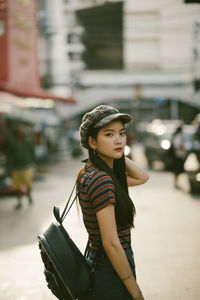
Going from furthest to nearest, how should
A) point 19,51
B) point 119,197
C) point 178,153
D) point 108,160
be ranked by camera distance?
point 19,51
point 178,153
point 108,160
point 119,197

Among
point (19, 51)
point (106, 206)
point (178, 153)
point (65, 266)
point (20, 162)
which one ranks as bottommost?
point (178, 153)

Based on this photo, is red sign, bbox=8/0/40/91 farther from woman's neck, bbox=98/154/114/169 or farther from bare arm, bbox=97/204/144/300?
bare arm, bbox=97/204/144/300

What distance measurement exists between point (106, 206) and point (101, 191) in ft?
0.26

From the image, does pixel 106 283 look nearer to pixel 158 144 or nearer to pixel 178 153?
pixel 178 153

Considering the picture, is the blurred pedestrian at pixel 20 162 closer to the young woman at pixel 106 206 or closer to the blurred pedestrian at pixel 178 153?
the blurred pedestrian at pixel 178 153

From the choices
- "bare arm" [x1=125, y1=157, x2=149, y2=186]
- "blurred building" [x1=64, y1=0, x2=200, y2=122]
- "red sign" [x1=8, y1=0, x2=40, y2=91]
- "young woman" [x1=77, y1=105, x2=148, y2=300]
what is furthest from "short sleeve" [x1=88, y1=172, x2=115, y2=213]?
"blurred building" [x1=64, y1=0, x2=200, y2=122]

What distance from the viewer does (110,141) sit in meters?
2.15

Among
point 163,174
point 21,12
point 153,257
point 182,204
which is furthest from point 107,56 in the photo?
point 153,257

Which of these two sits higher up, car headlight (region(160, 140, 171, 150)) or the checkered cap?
the checkered cap

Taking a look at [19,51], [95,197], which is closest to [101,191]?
[95,197]

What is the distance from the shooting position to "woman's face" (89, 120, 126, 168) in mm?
2156

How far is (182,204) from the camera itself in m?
8.95

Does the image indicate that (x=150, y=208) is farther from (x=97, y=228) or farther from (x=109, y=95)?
(x=109, y=95)

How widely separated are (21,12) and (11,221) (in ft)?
44.4
